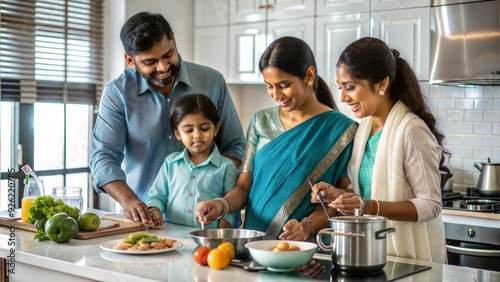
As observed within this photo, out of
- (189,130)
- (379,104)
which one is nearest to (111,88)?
(189,130)

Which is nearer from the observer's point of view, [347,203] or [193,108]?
[347,203]

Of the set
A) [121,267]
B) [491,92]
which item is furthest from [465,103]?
[121,267]

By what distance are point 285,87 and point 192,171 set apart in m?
0.53

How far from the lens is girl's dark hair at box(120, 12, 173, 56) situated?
253 centimetres

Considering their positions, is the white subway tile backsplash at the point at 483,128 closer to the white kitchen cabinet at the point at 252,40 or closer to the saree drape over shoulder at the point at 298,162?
the white kitchen cabinet at the point at 252,40

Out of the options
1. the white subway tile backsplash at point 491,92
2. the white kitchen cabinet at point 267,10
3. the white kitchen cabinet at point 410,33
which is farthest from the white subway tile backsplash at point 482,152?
the white kitchen cabinet at point 267,10

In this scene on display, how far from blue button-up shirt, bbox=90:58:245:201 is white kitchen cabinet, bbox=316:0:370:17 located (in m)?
1.77

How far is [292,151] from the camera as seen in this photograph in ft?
7.72

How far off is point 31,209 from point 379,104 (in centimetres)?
125

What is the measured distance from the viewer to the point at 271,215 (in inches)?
93.0

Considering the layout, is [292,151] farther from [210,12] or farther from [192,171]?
[210,12]

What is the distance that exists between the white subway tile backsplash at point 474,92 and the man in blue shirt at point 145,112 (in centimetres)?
196

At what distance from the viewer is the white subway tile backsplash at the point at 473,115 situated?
4.19m

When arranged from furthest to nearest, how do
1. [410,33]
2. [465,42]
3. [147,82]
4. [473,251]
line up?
[410,33] < [465,42] < [473,251] < [147,82]
